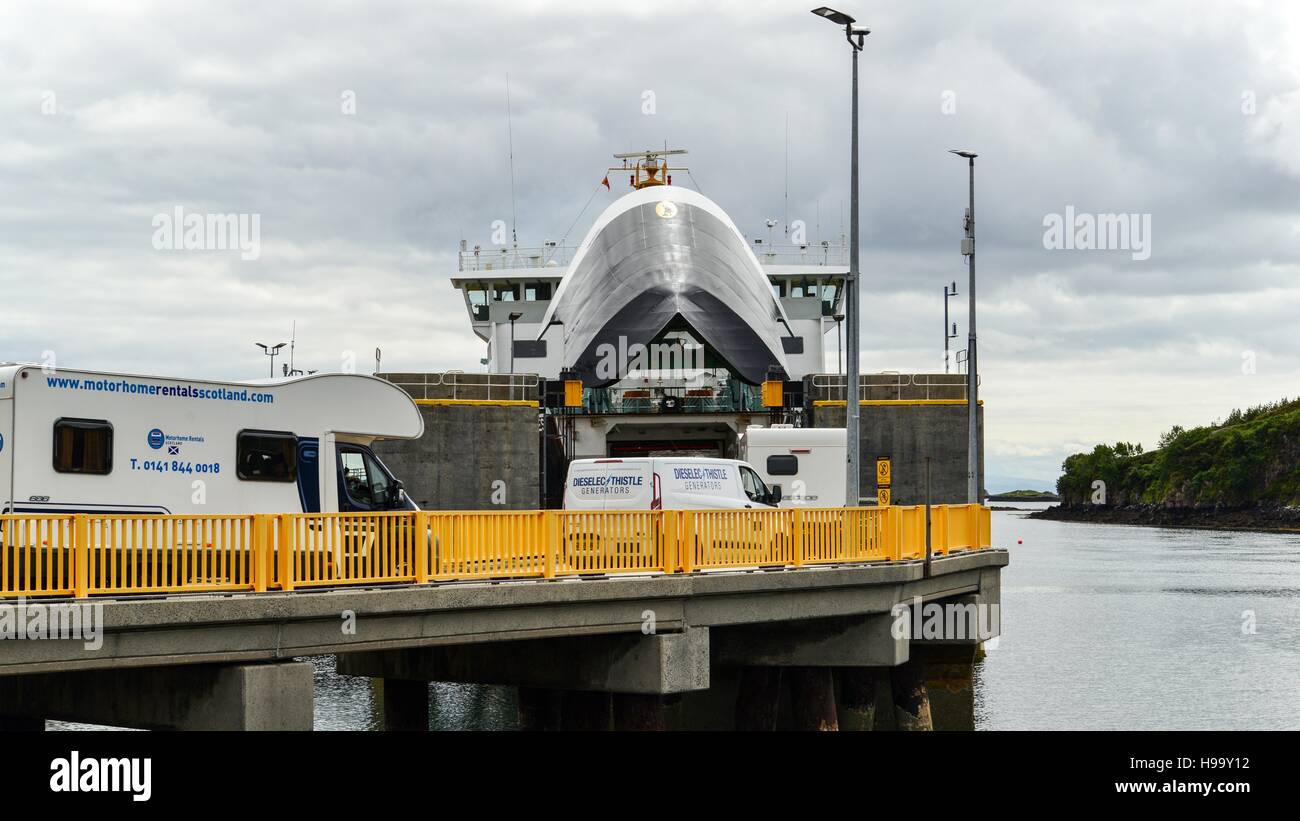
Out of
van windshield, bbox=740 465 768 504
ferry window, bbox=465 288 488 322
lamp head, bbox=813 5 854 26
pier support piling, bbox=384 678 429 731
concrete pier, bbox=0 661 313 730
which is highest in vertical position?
lamp head, bbox=813 5 854 26

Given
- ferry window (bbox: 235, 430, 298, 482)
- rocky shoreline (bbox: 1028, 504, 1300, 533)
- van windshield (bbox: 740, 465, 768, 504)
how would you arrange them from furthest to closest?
rocky shoreline (bbox: 1028, 504, 1300, 533), van windshield (bbox: 740, 465, 768, 504), ferry window (bbox: 235, 430, 298, 482)

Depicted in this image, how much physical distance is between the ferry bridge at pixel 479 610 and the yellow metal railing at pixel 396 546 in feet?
0.09

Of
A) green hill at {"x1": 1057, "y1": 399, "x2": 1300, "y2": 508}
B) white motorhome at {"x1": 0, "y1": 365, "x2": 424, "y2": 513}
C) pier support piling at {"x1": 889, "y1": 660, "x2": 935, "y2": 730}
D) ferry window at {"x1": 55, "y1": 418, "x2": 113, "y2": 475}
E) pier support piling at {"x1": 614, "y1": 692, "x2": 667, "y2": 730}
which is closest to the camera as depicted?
white motorhome at {"x1": 0, "y1": 365, "x2": 424, "y2": 513}

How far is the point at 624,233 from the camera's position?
53375mm

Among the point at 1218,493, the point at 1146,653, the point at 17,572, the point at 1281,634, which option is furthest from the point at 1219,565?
the point at 1218,493

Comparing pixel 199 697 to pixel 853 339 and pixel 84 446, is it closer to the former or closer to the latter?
pixel 84 446

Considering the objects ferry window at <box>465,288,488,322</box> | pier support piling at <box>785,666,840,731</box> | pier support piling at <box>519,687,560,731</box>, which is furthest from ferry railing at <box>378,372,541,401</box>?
pier support piling at <box>785,666,840,731</box>

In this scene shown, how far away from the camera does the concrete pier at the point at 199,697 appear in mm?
12141

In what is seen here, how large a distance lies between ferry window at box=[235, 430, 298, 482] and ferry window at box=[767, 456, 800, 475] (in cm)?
1860

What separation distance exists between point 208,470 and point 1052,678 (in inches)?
1029

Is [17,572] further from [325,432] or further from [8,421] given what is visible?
[325,432]

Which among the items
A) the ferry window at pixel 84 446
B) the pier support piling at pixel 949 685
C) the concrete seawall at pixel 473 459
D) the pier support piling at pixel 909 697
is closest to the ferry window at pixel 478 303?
the concrete seawall at pixel 473 459

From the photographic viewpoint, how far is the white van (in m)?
21.8

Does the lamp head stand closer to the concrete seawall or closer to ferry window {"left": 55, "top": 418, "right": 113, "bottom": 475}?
ferry window {"left": 55, "top": 418, "right": 113, "bottom": 475}
